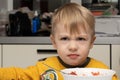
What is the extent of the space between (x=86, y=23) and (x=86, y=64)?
0.18 meters

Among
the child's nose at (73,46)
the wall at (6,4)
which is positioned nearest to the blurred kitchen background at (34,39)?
the wall at (6,4)

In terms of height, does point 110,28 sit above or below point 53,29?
below

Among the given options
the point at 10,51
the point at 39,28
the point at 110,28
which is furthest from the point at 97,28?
the point at 10,51

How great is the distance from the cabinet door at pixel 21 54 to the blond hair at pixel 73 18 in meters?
1.11

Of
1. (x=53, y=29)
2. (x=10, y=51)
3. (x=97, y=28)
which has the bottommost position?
(x=10, y=51)

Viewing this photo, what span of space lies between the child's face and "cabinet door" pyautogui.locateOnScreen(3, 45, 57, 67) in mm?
1138

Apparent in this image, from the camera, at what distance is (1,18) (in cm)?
266

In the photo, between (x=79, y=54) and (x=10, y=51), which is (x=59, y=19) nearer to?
(x=79, y=54)

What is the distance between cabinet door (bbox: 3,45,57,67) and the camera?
93.8 inches

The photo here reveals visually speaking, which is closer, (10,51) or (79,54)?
(79,54)

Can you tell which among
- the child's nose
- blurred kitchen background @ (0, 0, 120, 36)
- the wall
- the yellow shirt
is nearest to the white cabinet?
blurred kitchen background @ (0, 0, 120, 36)

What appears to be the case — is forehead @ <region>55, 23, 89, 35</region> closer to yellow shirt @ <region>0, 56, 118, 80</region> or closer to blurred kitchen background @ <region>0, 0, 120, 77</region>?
yellow shirt @ <region>0, 56, 118, 80</region>

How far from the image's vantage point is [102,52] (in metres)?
2.35

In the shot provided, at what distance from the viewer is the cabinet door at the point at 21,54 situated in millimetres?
2382
